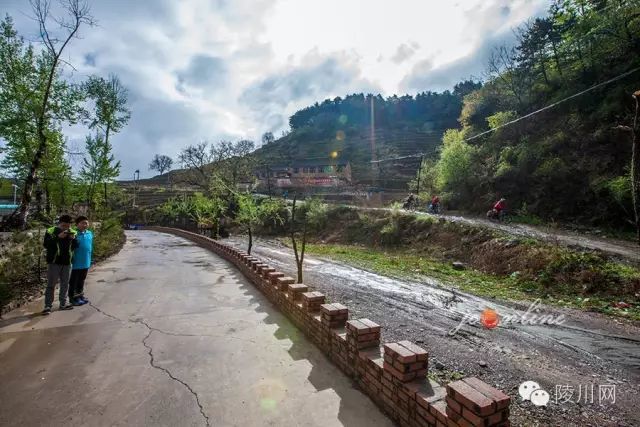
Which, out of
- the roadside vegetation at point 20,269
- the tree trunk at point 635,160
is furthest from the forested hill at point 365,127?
the roadside vegetation at point 20,269

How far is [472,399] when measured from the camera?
7.22 feet

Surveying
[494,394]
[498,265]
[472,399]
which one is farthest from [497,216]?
[472,399]

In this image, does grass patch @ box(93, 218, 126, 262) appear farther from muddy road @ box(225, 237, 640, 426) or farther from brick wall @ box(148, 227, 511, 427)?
brick wall @ box(148, 227, 511, 427)

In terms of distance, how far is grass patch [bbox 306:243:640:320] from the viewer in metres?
8.14

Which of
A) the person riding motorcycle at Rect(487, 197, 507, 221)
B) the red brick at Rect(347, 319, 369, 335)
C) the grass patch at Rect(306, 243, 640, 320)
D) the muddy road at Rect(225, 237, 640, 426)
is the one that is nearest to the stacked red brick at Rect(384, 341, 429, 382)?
the red brick at Rect(347, 319, 369, 335)

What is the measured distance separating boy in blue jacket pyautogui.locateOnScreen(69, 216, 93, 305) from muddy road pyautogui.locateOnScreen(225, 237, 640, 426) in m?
5.44

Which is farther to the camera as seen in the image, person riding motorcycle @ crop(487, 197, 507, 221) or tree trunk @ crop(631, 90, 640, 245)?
person riding motorcycle @ crop(487, 197, 507, 221)

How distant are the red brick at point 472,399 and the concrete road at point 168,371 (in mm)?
880

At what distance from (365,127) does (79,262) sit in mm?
94391

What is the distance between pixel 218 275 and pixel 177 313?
4335 millimetres

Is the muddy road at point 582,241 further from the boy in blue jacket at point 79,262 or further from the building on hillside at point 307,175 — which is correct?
the building on hillside at point 307,175

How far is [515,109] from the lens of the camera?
95.7 ft

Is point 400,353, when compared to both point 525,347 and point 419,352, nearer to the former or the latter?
point 419,352

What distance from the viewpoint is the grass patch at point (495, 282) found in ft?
26.7
